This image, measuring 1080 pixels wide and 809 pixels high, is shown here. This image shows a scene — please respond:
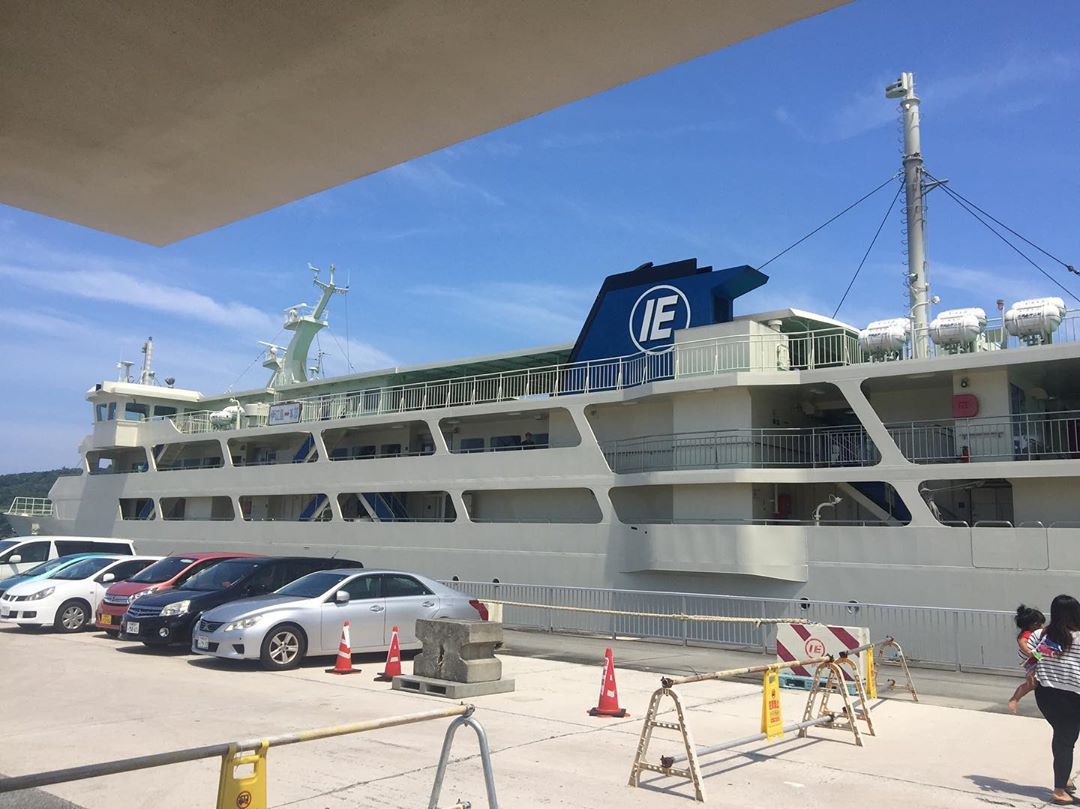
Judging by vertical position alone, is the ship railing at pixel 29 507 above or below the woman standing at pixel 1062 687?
above

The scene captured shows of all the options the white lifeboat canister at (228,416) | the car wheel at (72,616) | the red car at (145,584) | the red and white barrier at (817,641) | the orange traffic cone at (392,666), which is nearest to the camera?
the red and white barrier at (817,641)

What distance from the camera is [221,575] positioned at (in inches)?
574

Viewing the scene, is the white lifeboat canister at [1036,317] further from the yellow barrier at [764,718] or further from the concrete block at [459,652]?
the concrete block at [459,652]

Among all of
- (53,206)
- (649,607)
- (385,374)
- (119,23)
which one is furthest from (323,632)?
(385,374)

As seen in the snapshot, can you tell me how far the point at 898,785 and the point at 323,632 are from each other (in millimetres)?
7976

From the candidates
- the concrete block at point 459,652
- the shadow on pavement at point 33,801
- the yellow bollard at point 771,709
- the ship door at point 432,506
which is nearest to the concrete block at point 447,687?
the concrete block at point 459,652

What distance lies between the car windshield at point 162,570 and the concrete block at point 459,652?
7.62m

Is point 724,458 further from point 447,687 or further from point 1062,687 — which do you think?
point 1062,687

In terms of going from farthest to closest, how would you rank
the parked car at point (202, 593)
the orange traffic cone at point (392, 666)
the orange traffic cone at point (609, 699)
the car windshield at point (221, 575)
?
the car windshield at point (221, 575), the parked car at point (202, 593), the orange traffic cone at point (392, 666), the orange traffic cone at point (609, 699)

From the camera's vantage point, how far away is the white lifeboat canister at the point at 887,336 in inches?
653

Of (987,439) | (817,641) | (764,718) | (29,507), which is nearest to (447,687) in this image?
(764,718)

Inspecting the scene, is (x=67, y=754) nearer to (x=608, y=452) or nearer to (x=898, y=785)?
(x=898, y=785)

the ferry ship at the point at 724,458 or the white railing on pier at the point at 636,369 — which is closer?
the ferry ship at the point at 724,458

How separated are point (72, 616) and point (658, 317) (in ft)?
44.8
